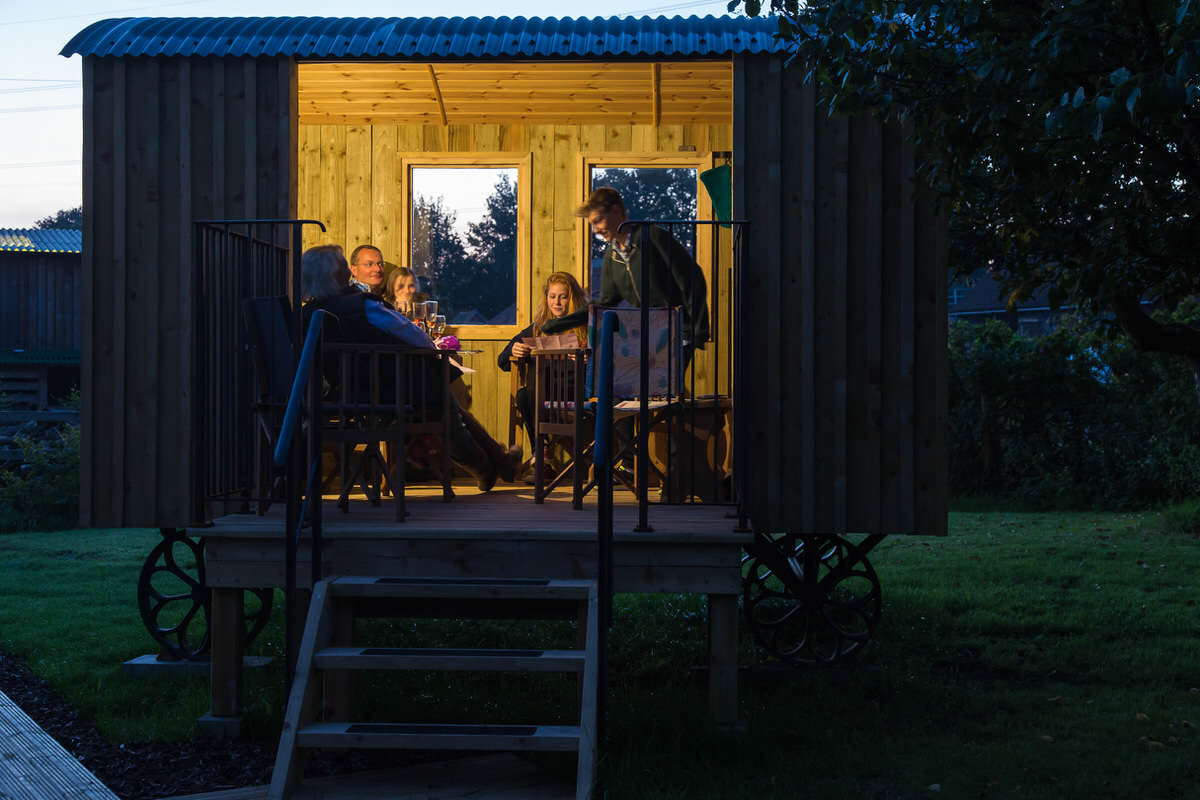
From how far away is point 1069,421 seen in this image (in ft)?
46.2

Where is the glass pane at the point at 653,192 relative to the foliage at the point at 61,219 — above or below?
below

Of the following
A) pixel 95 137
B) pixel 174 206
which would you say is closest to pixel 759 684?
pixel 174 206

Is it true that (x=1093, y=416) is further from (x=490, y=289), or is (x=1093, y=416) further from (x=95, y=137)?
(x=95, y=137)

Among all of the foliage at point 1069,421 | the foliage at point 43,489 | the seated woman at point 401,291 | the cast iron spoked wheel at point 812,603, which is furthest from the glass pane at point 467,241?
the foliage at point 1069,421

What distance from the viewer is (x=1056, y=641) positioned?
279 inches

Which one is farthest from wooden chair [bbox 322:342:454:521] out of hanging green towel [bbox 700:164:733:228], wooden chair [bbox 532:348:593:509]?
hanging green towel [bbox 700:164:733:228]

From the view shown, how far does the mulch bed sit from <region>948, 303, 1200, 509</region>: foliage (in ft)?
35.6

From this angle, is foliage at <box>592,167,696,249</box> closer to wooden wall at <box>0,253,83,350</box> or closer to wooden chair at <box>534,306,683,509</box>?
wooden chair at <box>534,306,683,509</box>

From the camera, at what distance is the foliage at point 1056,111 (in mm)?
3701

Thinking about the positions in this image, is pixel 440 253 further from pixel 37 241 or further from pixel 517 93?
pixel 37 241

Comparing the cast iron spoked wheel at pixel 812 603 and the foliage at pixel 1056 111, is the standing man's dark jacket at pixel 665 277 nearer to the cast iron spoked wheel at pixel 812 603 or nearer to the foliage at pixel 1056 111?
the cast iron spoked wheel at pixel 812 603

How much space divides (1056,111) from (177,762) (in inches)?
160

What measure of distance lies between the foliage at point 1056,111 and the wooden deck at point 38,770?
12.8 ft

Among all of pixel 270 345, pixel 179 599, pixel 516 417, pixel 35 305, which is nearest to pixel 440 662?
pixel 270 345
